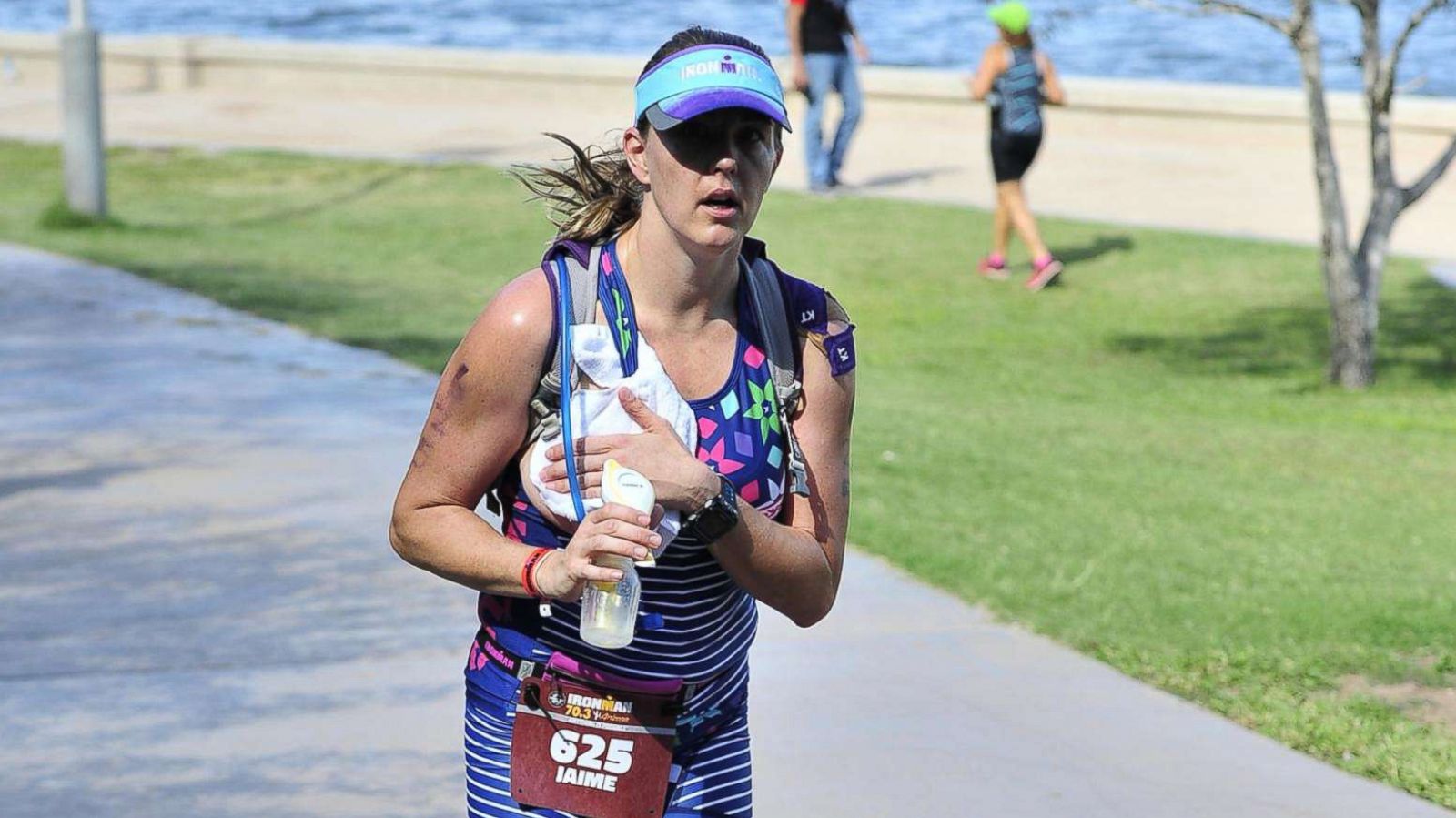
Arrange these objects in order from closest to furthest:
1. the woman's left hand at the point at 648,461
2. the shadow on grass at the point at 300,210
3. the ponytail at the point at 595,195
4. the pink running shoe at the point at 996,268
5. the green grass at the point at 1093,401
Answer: the woman's left hand at the point at 648,461 < the ponytail at the point at 595,195 < the green grass at the point at 1093,401 < the pink running shoe at the point at 996,268 < the shadow on grass at the point at 300,210

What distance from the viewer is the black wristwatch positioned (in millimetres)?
2666

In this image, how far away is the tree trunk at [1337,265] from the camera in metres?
10.3

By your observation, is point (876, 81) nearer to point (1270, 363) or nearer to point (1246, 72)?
point (1270, 363)

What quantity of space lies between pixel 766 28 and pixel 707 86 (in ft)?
151

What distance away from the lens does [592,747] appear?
117 inches

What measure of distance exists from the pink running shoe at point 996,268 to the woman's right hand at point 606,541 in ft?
35.3

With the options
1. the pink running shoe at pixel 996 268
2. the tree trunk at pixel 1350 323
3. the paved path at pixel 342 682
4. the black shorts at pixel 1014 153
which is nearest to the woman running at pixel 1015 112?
the black shorts at pixel 1014 153

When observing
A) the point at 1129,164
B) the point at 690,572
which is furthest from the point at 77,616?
the point at 1129,164

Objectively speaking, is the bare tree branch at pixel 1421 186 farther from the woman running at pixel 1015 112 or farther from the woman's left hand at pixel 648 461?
the woman's left hand at pixel 648 461

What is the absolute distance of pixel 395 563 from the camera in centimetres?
672

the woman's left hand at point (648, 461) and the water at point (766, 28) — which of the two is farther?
the water at point (766, 28)

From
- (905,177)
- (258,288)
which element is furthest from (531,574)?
(905,177)

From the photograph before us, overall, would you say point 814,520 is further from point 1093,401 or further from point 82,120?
point 82,120

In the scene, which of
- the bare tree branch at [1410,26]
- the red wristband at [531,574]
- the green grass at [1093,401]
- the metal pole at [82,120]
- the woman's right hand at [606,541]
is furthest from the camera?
the metal pole at [82,120]
